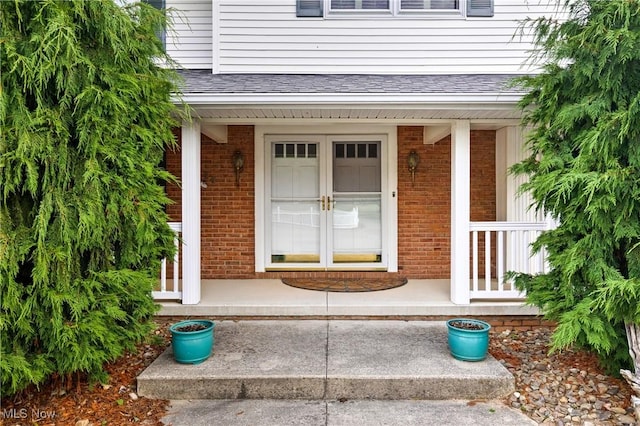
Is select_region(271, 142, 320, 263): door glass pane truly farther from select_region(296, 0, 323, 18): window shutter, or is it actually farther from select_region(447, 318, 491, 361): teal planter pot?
select_region(447, 318, 491, 361): teal planter pot

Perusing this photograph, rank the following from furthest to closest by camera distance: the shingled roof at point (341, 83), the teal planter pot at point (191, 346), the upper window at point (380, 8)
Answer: the upper window at point (380, 8)
the shingled roof at point (341, 83)
the teal planter pot at point (191, 346)

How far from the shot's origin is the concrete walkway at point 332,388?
2.96 m

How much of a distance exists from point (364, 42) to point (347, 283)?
337cm

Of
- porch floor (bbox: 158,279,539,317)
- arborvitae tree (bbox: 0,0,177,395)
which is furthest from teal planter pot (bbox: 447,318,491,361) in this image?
arborvitae tree (bbox: 0,0,177,395)

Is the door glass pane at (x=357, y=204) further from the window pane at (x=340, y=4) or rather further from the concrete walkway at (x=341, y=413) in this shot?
the concrete walkway at (x=341, y=413)

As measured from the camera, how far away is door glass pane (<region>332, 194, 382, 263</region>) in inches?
249

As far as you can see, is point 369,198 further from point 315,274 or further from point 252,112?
point 252,112

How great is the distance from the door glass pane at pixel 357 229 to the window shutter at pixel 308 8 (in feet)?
8.71

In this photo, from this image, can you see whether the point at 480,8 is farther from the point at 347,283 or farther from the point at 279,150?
the point at 347,283

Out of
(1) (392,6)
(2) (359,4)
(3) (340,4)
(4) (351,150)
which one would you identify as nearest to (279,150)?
(4) (351,150)

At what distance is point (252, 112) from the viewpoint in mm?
4562

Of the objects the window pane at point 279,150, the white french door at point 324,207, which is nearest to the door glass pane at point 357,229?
the white french door at point 324,207

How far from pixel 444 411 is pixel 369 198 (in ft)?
12.2

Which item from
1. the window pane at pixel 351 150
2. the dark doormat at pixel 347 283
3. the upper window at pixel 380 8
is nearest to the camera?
the dark doormat at pixel 347 283
